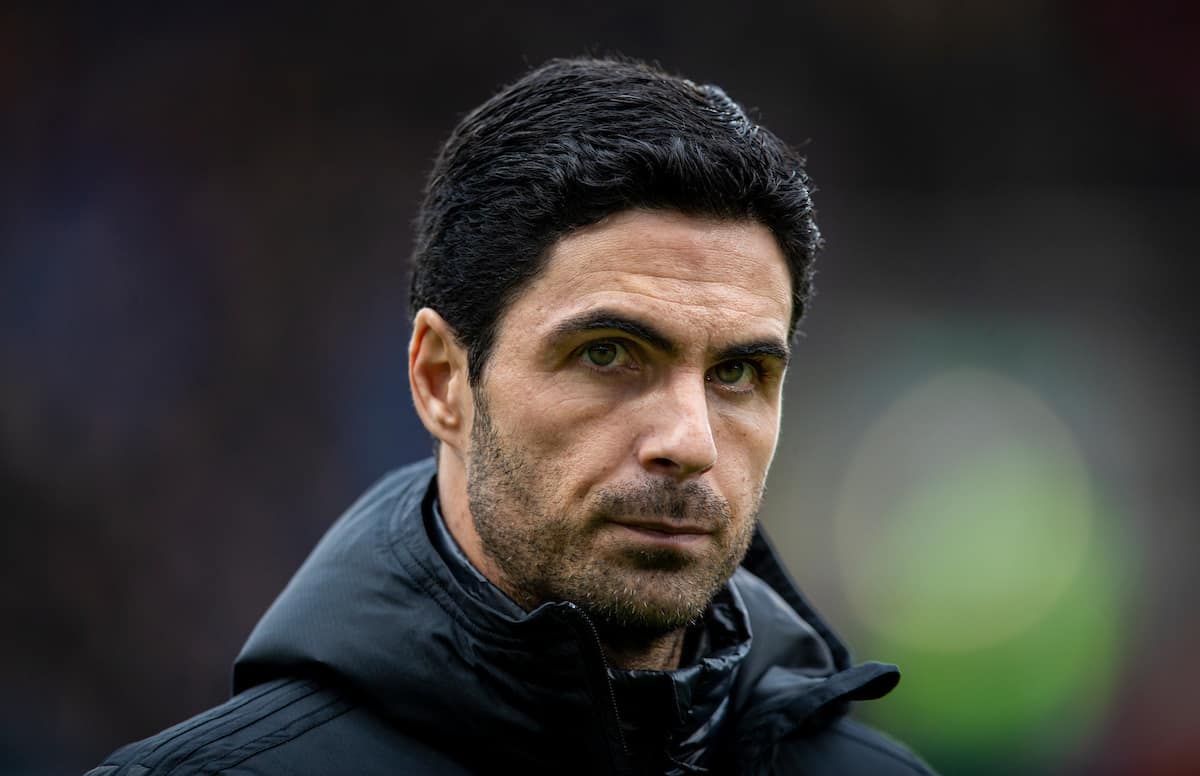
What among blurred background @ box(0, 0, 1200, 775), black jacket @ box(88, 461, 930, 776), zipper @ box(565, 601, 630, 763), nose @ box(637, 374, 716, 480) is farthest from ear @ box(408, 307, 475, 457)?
blurred background @ box(0, 0, 1200, 775)

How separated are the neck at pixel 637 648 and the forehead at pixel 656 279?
0.50 m

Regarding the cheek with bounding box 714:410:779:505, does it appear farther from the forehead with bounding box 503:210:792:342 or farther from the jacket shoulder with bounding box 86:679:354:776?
the jacket shoulder with bounding box 86:679:354:776

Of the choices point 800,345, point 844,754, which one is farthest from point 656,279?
point 800,345

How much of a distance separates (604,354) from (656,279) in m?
0.15

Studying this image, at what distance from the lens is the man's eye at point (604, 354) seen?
183cm

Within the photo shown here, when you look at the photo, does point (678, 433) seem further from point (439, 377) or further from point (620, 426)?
point (439, 377)

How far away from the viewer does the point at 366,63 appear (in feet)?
24.7

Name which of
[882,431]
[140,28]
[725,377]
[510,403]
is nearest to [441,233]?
[510,403]

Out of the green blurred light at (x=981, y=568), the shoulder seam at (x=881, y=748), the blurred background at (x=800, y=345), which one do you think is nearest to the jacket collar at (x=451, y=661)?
the shoulder seam at (x=881, y=748)

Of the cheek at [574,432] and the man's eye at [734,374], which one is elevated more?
the man's eye at [734,374]

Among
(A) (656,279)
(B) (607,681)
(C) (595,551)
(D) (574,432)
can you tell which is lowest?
(B) (607,681)

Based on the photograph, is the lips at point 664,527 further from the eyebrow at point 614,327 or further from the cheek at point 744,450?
the eyebrow at point 614,327

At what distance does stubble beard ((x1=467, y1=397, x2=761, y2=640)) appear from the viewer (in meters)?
1.80

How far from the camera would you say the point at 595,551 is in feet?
5.92
